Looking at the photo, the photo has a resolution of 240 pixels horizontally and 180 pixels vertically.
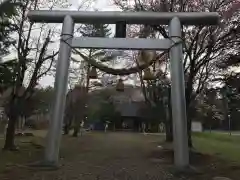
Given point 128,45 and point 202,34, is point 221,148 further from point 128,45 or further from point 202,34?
point 128,45

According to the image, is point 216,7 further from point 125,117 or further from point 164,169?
point 125,117

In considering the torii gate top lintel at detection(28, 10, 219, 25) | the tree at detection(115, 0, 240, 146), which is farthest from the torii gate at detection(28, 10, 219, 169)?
the tree at detection(115, 0, 240, 146)

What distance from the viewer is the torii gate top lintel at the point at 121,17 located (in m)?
11.6

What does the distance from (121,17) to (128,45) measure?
38.1 inches

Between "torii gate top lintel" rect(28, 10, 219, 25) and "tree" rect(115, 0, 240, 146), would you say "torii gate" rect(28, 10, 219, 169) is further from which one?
"tree" rect(115, 0, 240, 146)

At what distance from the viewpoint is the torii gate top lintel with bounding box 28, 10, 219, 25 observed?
11594mm

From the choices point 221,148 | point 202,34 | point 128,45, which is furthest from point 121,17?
point 221,148

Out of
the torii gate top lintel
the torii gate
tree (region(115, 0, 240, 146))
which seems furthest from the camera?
tree (region(115, 0, 240, 146))

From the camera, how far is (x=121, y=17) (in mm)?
11609

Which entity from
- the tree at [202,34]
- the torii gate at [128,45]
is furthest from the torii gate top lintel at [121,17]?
the tree at [202,34]

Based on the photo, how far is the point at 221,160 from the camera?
15297 mm

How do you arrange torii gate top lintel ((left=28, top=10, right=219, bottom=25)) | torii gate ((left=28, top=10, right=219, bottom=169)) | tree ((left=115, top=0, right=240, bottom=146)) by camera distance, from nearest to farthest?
1. torii gate ((left=28, top=10, right=219, bottom=169))
2. torii gate top lintel ((left=28, top=10, right=219, bottom=25))
3. tree ((left=115, top=0, right=240, bottom=146))

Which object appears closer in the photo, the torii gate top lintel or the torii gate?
the torii gate

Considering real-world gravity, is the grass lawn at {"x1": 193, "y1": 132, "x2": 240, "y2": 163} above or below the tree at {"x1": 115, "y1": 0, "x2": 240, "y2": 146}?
below
